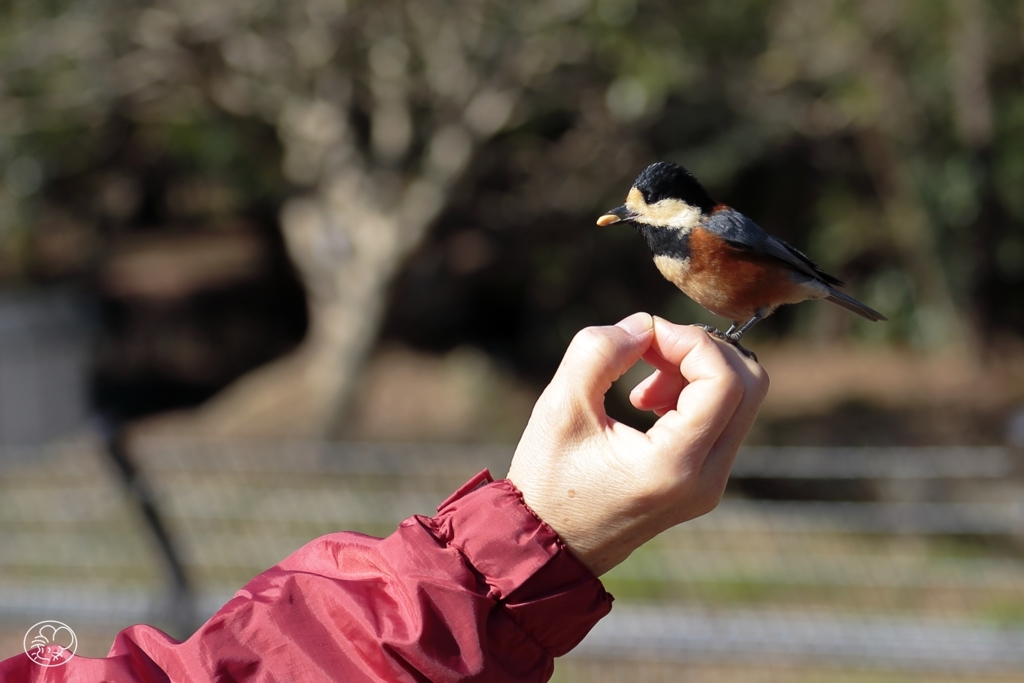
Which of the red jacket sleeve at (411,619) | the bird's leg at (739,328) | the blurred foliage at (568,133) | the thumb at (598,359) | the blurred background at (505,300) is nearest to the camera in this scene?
the red jacket sleeve at (411,619)

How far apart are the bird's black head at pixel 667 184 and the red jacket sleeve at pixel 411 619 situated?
69 centimetres

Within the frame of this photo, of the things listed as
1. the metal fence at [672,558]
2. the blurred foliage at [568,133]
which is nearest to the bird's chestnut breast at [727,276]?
the metal fence at [672,558]

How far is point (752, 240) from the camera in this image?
1825 mm

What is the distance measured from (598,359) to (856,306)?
0.69 meters

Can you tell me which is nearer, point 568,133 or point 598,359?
point 598,359

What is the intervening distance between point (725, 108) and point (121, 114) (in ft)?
16.5

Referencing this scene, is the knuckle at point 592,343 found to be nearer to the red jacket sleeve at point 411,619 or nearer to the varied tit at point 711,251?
the red jacket sleeve at point 411,619

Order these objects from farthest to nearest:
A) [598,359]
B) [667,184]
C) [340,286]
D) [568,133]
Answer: [568,133] → [340,286] → [667,184] → [598,359]

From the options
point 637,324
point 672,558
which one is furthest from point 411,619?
point 672,558

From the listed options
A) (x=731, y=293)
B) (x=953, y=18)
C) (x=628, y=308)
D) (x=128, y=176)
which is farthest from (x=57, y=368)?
(x=731, y=293)

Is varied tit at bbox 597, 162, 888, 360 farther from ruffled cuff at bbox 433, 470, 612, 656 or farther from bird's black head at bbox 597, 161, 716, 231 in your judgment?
ruffled cuff at bbox 433, 470, 612, 656

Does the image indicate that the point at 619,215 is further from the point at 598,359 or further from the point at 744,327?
the point at 598,359

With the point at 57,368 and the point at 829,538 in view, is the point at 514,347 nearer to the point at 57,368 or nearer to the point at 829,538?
the point at 57,368

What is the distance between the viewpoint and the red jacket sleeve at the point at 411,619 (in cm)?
125
